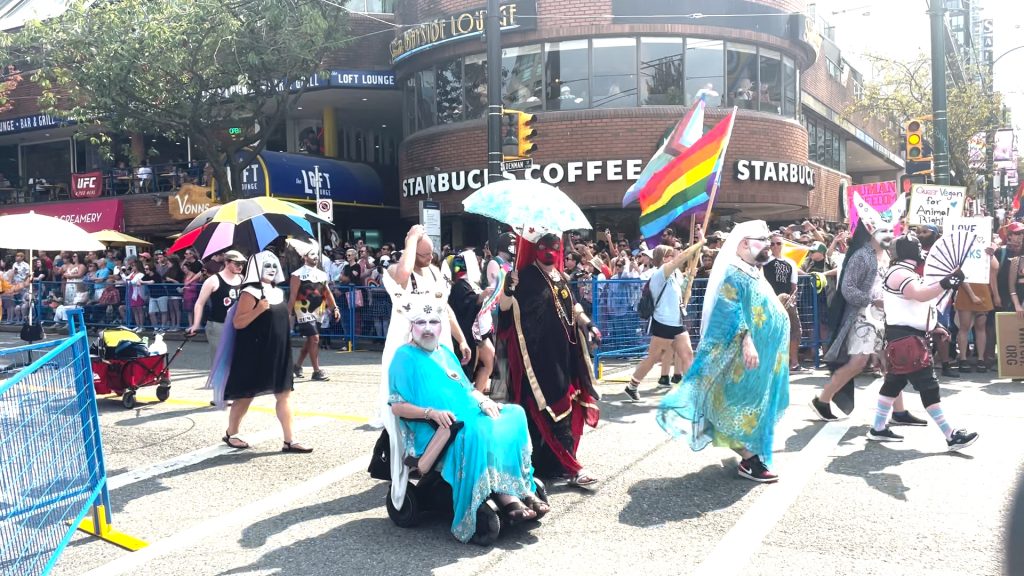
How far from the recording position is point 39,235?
10367 mm

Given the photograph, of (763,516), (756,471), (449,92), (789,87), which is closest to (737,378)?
(756,471)

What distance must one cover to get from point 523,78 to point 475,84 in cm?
126

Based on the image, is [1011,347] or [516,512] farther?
[1011,347]

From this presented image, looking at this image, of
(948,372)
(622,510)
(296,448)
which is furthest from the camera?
(948,372)

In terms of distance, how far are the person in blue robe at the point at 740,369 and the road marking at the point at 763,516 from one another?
9.1 inches

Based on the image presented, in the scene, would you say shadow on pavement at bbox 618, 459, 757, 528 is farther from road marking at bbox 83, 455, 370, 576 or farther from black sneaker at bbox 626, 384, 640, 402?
black sneaker at bbox 626, 384, 640, 402

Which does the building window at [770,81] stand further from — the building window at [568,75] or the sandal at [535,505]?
the sandal at [535,505]

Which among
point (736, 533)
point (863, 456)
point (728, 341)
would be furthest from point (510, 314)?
point (863, 456)

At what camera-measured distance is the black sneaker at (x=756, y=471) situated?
5.67 metres

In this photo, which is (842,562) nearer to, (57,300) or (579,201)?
(579,201)

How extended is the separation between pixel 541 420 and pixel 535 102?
590 inches

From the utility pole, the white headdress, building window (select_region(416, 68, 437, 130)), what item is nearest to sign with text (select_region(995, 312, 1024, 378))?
the utility pole

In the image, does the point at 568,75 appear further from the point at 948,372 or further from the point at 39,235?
the point at 39,235

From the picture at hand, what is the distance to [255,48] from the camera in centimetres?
1791
